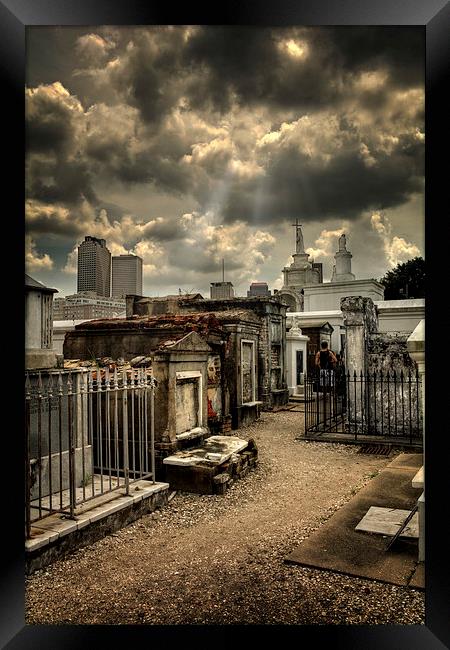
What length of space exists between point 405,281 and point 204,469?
2219cm

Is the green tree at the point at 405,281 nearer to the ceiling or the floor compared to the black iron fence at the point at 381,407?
nearer to the ceiling

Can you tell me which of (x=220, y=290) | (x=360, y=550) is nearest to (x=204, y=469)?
(x=360, y=550)

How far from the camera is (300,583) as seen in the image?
10.8 ft

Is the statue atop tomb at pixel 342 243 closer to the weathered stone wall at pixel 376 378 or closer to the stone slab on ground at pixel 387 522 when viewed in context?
the weathered stone wall at pixel 376 378

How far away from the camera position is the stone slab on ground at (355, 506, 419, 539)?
3.92 m

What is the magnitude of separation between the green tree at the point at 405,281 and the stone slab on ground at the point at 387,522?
21088mm

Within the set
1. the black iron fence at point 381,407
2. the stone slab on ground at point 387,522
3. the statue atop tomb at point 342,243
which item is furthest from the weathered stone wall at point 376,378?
the statue atop tomb at point 342,243

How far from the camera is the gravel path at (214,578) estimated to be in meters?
2.94

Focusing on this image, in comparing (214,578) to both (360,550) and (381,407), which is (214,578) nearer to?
(360,550)

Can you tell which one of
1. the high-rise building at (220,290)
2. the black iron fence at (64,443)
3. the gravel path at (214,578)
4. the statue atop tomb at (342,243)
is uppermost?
the statue atop tomb at (342,243)

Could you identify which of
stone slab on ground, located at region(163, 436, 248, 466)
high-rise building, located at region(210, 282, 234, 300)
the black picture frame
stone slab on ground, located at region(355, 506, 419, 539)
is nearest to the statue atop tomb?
high-rise building, located at region(210, 282, 234, 300)

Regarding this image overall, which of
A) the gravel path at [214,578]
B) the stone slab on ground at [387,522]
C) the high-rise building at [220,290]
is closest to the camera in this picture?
the gravel path at [214,578]
